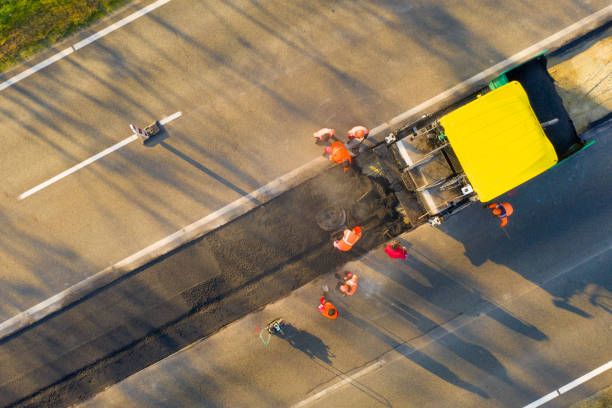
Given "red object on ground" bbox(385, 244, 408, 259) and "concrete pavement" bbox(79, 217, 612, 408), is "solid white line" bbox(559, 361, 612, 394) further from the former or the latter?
"red object on ground" bbox(385, 244, 408, 259)

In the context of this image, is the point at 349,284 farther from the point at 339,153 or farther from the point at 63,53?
the point at 63,53

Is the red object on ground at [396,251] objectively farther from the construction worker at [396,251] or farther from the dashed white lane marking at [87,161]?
the dashed white lane marking at [87,161]

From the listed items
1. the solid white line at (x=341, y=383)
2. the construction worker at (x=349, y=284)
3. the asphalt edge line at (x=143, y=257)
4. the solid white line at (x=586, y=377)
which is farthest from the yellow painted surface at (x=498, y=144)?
the solid white line at (x=586, y=377)

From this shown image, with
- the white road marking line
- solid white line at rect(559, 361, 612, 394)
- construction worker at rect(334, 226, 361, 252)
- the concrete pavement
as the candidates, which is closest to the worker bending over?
construction worker at rect(334, 226, 361, 252)

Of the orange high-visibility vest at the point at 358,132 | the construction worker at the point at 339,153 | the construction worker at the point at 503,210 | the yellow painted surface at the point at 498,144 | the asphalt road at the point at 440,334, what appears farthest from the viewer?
the asphalt road at the point at 440,334

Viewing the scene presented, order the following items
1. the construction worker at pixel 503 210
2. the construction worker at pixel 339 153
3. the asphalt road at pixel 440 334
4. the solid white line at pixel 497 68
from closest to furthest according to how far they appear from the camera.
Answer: the construction worker at pixel 339 153 → the construction worker at pixel 503 210 → the solid white line at pixel 497 68 → the asphalt road at pixel 440 334

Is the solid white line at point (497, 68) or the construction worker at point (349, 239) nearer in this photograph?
the construction worker at point (349, 239)
